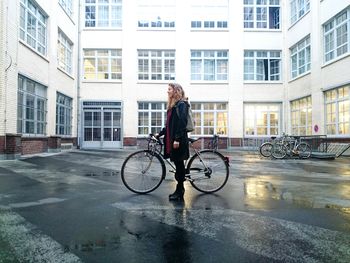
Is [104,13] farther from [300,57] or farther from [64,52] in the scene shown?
[300,57]

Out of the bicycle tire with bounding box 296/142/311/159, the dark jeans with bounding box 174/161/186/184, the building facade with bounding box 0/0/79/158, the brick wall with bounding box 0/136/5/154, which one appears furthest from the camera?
the bicycle tire with bounding box 296/142/311/159

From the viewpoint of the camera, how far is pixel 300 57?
2427 centimetres

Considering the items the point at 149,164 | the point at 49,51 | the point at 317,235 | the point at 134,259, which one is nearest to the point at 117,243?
the point at 134,259

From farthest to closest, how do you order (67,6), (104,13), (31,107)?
(104,13)
(67,6)
(31,107)

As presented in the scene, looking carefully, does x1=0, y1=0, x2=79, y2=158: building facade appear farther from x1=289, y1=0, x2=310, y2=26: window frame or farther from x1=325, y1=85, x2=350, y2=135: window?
x1=289, y1=0, x2=310, y2=26: window frame

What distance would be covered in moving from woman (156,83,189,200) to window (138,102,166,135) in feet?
66.2

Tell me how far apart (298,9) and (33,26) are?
1780cm

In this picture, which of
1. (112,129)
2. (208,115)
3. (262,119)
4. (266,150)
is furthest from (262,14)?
(112,129)

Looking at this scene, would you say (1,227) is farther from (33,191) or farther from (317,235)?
(317,235)

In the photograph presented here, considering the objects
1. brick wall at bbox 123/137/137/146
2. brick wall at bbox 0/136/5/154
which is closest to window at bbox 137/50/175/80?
brick wall at bbox 123/137/137/146

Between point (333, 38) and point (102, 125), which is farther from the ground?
point (333, 38)

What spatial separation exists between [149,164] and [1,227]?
2.75 m

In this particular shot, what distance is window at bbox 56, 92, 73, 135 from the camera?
20969 millimetres

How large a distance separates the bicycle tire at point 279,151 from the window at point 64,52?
532 inches
